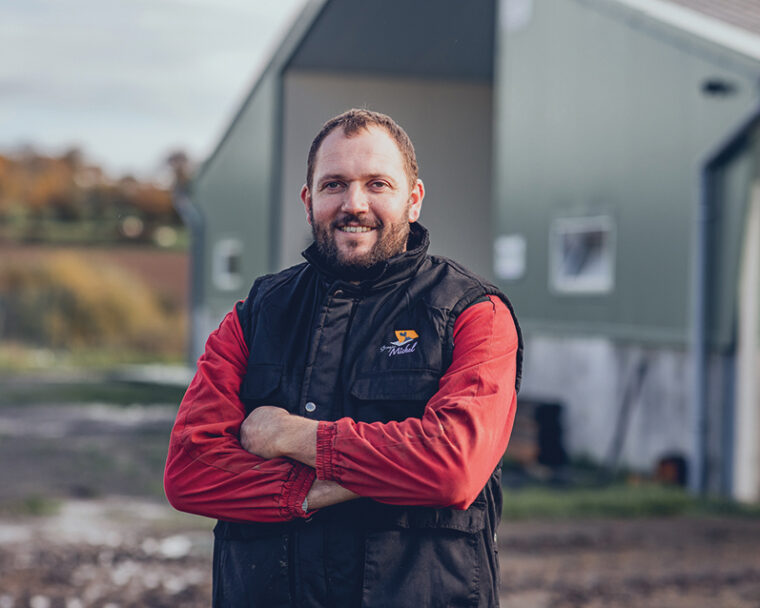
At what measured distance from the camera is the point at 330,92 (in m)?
10.6

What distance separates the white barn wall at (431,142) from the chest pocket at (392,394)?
7.10 meters

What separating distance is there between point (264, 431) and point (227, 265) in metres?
17.6

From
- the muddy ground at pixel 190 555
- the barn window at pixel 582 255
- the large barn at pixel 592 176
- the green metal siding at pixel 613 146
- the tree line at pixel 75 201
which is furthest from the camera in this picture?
the tree line at pixel 75 201

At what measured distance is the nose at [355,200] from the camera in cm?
249

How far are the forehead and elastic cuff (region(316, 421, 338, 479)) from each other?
612 millimetres

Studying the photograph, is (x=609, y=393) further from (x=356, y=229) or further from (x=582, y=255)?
(x=356, y=229)

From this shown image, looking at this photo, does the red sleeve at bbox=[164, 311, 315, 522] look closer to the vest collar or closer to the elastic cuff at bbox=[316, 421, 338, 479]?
the elastic cuff at bbox=[316, 421, 338, 479]

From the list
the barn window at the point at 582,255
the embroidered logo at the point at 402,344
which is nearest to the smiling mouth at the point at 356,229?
the embroidered logo at the point at 402,344

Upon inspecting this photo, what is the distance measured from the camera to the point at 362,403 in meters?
2.47

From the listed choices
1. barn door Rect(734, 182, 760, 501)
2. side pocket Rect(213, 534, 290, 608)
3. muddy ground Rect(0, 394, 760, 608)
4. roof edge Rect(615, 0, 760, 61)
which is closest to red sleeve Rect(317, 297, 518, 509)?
side pocket Rect(213, 534, 290, 608)

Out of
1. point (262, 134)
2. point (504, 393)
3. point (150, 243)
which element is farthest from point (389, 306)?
point (150, 243)

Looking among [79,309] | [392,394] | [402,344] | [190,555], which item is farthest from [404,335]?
[79,309]

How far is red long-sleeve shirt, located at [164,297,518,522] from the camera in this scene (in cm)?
238

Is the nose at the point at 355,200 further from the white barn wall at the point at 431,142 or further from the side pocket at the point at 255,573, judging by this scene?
the white barn wall at the point at 431,142
